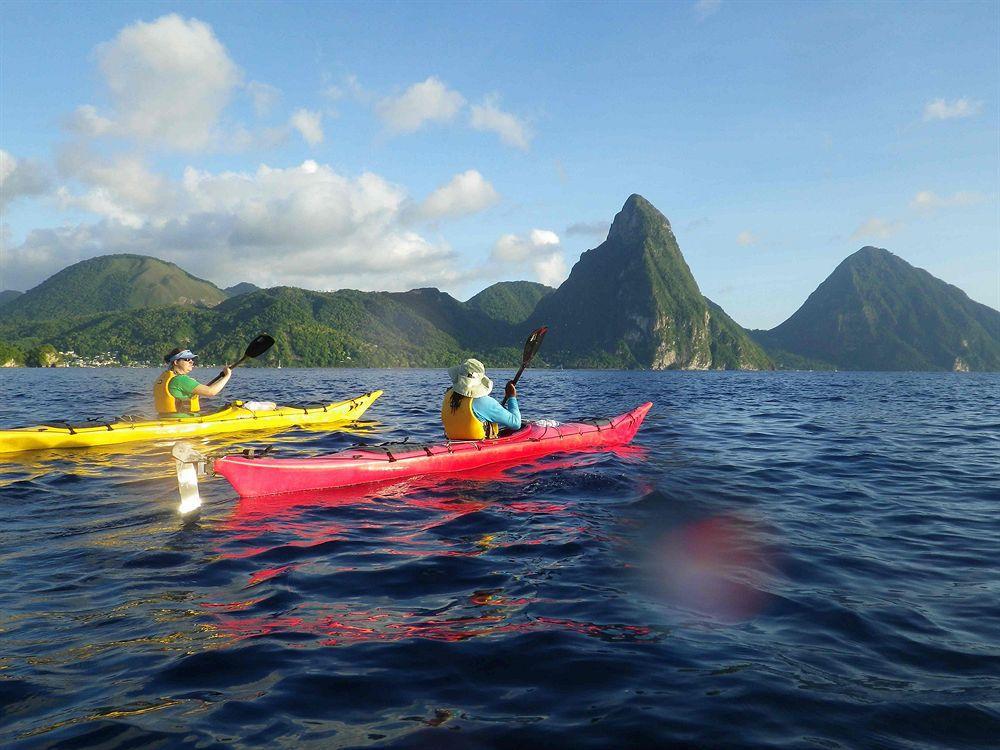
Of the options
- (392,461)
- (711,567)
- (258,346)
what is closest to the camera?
(711,567)

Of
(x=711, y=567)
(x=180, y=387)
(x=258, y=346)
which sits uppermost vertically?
(x=258, y=346)

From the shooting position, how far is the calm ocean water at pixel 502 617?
10.3ft

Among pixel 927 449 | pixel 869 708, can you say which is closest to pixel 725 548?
pixel 869 708

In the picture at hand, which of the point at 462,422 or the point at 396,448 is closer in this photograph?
the point at 396,448

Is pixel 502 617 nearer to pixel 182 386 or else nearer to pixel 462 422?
pixel 462 422

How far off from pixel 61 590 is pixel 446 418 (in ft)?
21.0

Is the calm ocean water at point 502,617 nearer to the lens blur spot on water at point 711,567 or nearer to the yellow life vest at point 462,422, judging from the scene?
the lens blur spot on water at point 711,567

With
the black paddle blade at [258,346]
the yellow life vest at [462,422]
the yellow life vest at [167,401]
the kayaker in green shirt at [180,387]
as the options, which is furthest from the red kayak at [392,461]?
the yellow life vest at [167,401]

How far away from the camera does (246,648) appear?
154 inches

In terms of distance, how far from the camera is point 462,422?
10.4m

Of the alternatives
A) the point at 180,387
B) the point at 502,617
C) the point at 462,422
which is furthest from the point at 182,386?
the point at 502,617

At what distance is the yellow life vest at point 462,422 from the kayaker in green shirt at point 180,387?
4982mm

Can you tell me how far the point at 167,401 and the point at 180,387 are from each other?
101 centimetres

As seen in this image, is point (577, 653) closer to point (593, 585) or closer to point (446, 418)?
point (593, 585)
